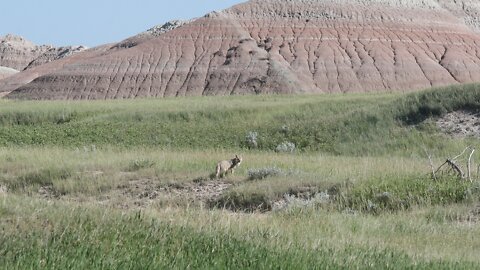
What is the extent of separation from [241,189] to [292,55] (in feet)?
282

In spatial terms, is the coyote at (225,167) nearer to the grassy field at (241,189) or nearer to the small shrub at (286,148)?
the grassy field at (241,189)

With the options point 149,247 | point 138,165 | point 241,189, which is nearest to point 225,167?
point 241,189

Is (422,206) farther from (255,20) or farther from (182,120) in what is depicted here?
(255,20)

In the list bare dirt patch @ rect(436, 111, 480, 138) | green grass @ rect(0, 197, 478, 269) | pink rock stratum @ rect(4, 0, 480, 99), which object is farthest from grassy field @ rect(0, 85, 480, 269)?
pink rock stratum @ rect(4, 0, 480, 99)

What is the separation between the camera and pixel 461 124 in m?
28.1

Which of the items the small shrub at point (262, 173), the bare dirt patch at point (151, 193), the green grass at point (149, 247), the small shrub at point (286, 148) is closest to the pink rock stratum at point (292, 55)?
the small shrub at point (286, 148)

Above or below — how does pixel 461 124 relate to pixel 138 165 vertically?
below

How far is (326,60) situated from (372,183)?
84.6 metres

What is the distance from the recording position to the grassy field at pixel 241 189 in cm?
803

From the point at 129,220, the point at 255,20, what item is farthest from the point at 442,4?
the point at 129,220

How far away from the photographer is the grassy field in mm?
8031

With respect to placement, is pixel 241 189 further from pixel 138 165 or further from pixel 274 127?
pixel 274 127

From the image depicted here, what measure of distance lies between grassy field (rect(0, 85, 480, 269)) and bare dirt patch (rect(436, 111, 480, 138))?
434 millimetres

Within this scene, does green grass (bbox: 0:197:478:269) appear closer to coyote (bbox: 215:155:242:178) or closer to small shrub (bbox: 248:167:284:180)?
small shrub (bbox: 248:167:284:180)
